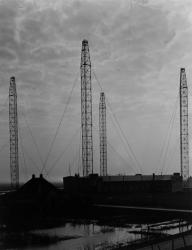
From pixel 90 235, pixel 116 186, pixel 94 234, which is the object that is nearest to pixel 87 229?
pixel 94 234

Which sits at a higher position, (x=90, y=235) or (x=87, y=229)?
(x=90, y=235)

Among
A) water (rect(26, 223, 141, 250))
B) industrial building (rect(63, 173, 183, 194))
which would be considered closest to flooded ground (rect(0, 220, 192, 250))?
water (rect(26, 223, 141, 250))

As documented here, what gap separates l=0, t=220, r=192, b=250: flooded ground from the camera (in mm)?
32906

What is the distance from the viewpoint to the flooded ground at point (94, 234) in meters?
32.9

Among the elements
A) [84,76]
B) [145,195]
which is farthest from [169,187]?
[84,76]

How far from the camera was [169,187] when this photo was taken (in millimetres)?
74688

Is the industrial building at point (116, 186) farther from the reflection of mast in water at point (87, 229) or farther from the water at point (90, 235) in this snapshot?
the water at point (90, 235)

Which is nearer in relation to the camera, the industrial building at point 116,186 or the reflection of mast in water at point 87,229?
the reflection of mast in water at point 87,229

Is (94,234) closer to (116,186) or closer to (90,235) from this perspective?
(90,235)

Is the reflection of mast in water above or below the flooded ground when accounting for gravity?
below

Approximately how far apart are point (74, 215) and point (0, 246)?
23.8 metres

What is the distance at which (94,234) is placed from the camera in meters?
38.6

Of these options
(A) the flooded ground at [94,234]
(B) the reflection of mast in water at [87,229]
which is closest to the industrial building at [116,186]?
(B) the reflection of mast in water at [87,229]

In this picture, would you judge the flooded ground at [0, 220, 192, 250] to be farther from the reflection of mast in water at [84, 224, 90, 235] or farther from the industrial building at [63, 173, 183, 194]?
the industrial building at [63, 173, 183, 194]
